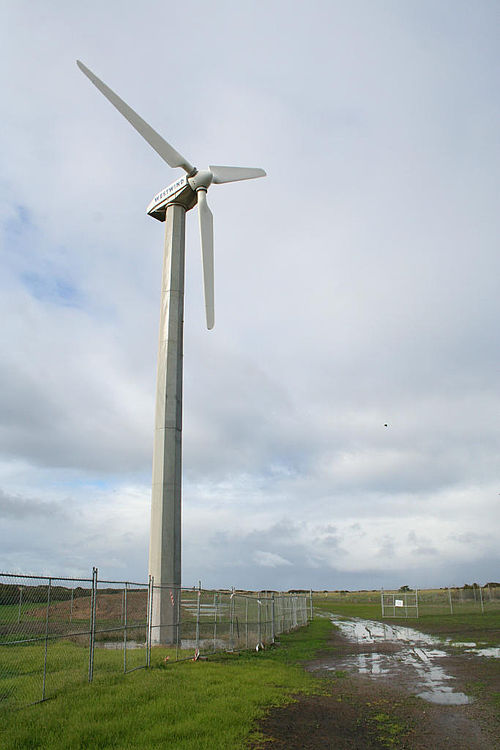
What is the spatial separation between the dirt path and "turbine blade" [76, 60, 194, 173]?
76.2ft

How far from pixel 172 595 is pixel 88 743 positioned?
44.2 ft

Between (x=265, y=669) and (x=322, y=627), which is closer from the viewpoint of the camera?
(x=265, y=669)

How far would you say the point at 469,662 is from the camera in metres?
19.9

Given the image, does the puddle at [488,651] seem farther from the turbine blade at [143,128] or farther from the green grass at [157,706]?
the turbine blade at [143,128]

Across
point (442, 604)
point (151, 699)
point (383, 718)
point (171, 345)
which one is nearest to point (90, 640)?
point (151, 699)

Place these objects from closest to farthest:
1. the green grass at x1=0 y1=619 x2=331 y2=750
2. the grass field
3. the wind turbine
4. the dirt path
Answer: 1. the green grass at x1=0 y1=619 x2=331 y2=750
2. the grass field
3. the dirt path
4. the wind turbine

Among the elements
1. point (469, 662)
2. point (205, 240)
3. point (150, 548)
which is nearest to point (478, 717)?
point (469, 662)

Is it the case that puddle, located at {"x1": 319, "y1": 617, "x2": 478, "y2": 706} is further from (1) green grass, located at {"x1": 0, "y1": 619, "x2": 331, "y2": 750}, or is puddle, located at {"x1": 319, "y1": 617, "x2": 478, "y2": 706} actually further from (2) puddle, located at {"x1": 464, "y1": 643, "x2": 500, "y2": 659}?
(1) green grass, located at {"x1": 0, "y1": 619, "x2": 331, "y2": 750}

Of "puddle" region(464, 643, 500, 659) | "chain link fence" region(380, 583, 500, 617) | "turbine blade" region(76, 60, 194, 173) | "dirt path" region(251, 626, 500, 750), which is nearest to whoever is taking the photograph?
"dirt path" region(251, 626, 500, 750)

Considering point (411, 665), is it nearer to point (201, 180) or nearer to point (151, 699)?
point (151, 699)

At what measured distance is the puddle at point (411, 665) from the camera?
14289 mm

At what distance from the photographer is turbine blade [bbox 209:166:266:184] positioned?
29.3 m

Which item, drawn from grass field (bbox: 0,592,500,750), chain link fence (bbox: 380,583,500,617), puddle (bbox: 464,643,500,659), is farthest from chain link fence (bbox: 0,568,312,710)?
chain link fence (bbox: 380,583,500,617)

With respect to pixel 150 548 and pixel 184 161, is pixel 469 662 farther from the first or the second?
pixel 184 161
